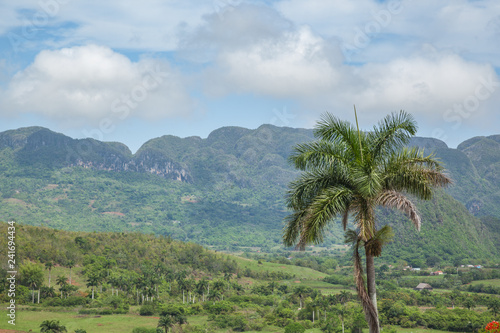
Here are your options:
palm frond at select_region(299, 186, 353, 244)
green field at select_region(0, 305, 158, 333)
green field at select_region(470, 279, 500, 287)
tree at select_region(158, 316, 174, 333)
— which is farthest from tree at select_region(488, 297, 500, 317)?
palm frond at select_region(299, 186, 353, 244)

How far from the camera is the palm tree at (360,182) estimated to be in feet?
31.3

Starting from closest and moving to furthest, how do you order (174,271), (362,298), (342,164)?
(362,298), (342,164), (174,271)

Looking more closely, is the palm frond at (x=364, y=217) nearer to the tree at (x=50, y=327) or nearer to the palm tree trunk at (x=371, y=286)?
the palm tree trunk at (x=371, y=286)

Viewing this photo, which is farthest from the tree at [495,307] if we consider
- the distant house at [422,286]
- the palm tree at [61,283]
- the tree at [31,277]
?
the tree at [31,277]

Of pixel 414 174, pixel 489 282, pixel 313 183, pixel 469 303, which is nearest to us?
pixel 414 174

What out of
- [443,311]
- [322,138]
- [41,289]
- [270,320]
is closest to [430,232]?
[443,311]

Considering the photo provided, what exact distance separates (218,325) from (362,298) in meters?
55.0

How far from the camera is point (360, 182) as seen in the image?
954 centimetres

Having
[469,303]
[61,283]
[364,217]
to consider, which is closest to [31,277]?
[61,283]

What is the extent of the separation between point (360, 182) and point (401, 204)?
904 millimetres

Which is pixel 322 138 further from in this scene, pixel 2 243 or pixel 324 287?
pixel 324 287

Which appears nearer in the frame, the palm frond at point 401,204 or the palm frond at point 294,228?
the palm frond at point 401,204

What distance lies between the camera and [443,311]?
6775 centimetres

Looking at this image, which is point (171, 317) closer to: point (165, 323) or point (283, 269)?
point (165, 323)
